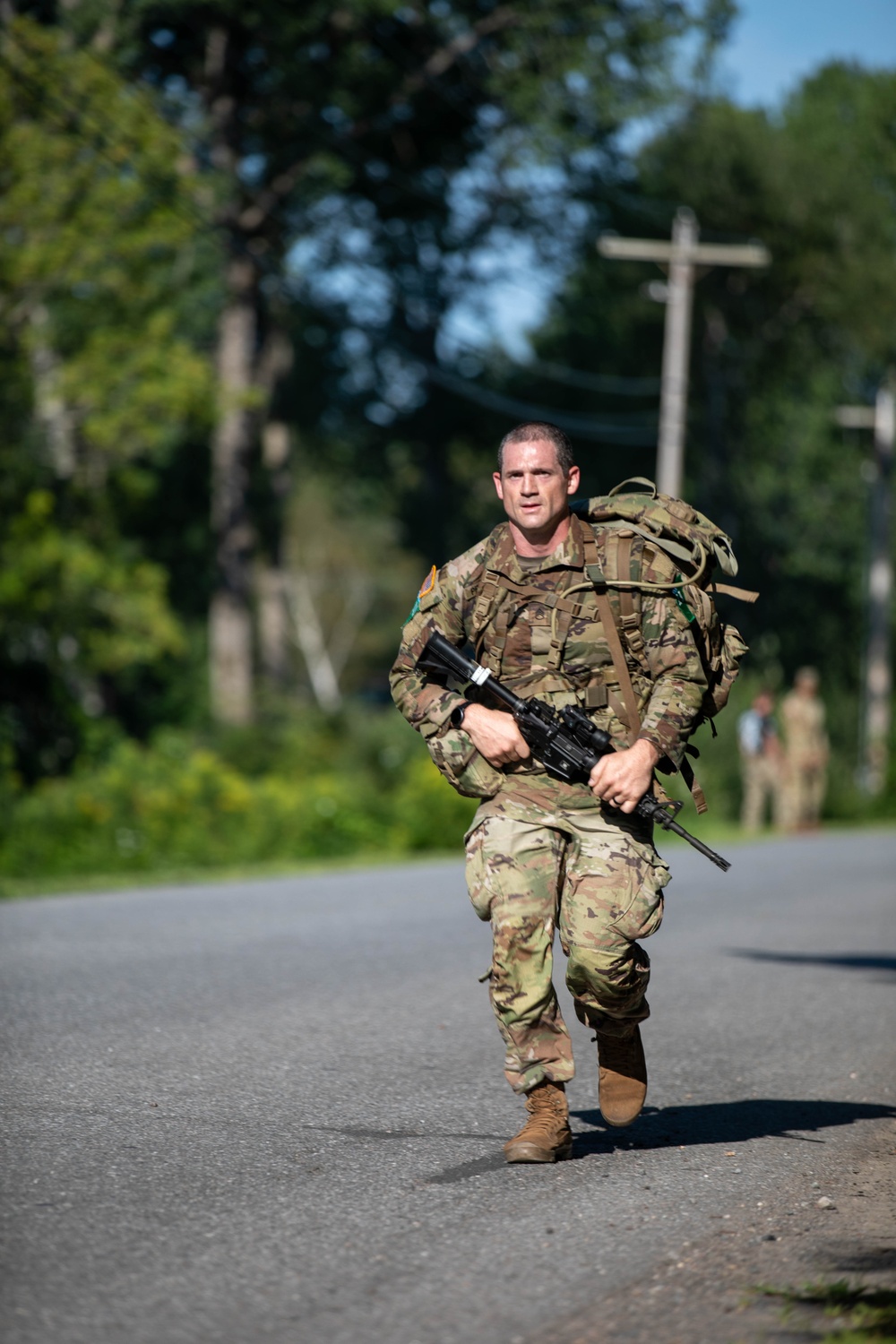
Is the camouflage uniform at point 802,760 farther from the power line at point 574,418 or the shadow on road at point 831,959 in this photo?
the power line at point 574,418

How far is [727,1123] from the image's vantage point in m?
5.47

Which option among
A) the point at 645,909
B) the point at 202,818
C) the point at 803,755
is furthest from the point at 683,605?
the point at 803,755

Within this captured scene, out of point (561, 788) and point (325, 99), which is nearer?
point (561, 788)

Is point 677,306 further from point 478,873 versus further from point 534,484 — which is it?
point 478,873

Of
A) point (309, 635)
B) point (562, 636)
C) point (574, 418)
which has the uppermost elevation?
point (574, 418)

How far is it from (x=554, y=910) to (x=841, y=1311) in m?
1.41

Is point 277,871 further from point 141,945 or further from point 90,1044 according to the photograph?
point 90,1044

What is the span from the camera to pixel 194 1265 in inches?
145

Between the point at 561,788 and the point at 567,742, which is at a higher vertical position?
the point at 567,742

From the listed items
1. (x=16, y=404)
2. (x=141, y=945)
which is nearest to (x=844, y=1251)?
(x=141, y=945)

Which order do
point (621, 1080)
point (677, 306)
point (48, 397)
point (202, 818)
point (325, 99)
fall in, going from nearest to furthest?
point (621, 1080)
point (202, 818)
point (48, 397)
point (677, 306)
point (325, 99)

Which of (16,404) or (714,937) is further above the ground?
(16,404)

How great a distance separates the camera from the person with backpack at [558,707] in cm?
461

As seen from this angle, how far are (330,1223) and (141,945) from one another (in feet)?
16.9
